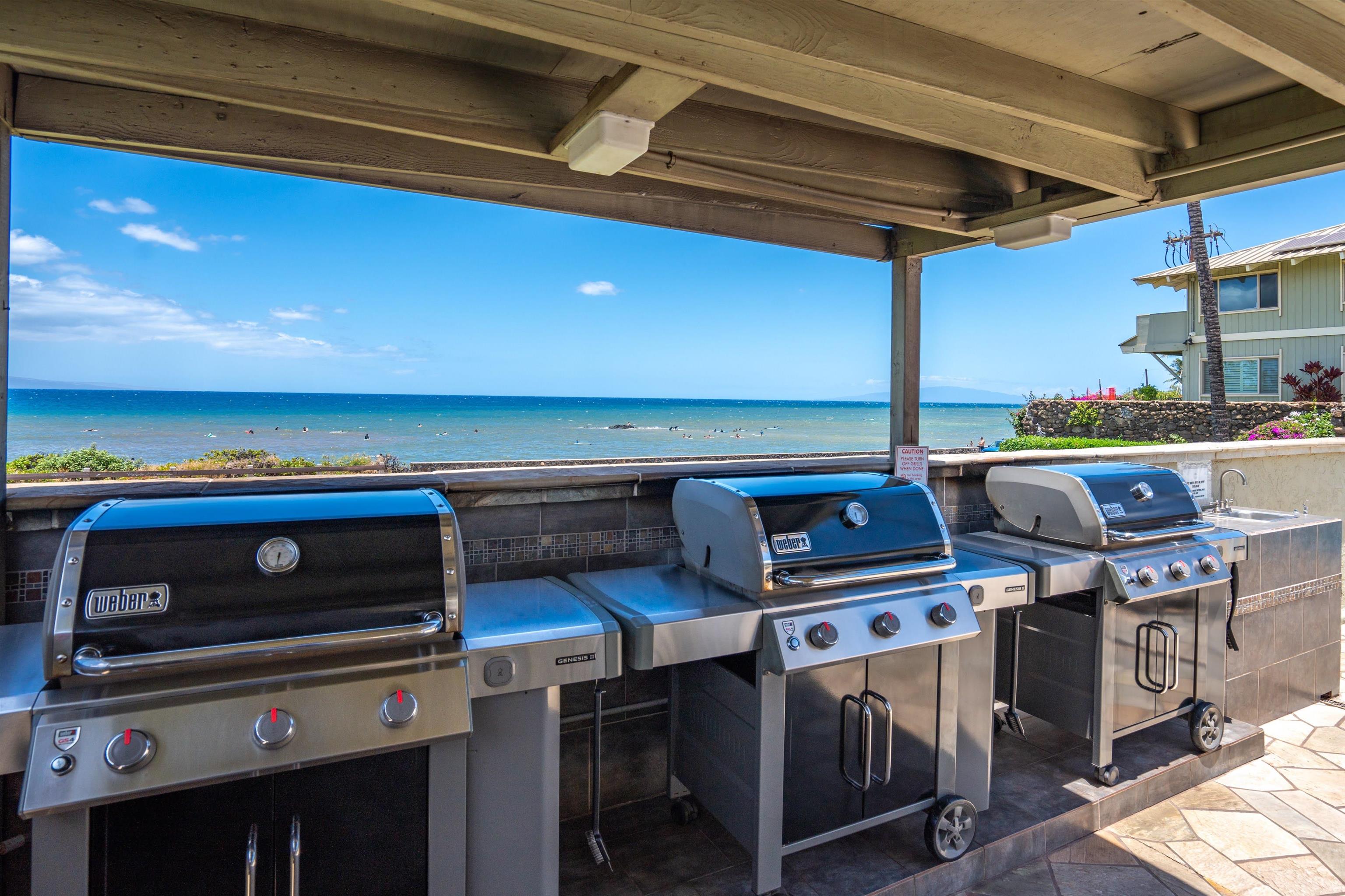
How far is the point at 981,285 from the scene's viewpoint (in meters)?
41.8

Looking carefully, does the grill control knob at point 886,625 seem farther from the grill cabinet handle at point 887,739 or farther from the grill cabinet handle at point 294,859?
the grill cabinet handle at point 294,859

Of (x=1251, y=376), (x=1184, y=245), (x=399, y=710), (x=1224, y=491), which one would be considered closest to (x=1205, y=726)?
(x=1224, y=491)

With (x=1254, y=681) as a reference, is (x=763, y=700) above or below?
above

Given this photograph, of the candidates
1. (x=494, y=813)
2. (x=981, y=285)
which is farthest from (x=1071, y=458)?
(x=981, y=285)

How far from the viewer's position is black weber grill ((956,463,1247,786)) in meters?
2.71

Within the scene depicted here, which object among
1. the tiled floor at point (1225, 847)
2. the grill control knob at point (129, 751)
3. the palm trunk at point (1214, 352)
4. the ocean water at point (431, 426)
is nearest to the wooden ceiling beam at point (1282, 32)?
the grill control knob at point (129, 751)

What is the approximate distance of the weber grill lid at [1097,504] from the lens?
9.03ft

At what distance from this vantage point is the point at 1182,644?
2959 millimetres

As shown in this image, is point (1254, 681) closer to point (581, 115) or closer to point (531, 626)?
point (531, 626)

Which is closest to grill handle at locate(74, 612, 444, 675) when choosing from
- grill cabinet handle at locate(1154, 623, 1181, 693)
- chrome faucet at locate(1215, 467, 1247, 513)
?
grill cabinet handle at locate(1154, 623, 1181, 693)

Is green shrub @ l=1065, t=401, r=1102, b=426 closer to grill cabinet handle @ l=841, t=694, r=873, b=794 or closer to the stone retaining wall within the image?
the stone retaining wall

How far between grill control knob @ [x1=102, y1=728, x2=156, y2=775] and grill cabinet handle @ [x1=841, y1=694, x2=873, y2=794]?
170 centimetres

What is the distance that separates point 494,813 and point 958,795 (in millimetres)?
1607

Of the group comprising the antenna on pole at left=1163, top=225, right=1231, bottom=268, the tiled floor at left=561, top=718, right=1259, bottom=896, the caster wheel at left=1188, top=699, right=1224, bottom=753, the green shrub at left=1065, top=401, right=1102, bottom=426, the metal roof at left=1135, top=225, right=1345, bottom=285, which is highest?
the antenna on pole at left=1163, top=225, right=1231, bottom=268
